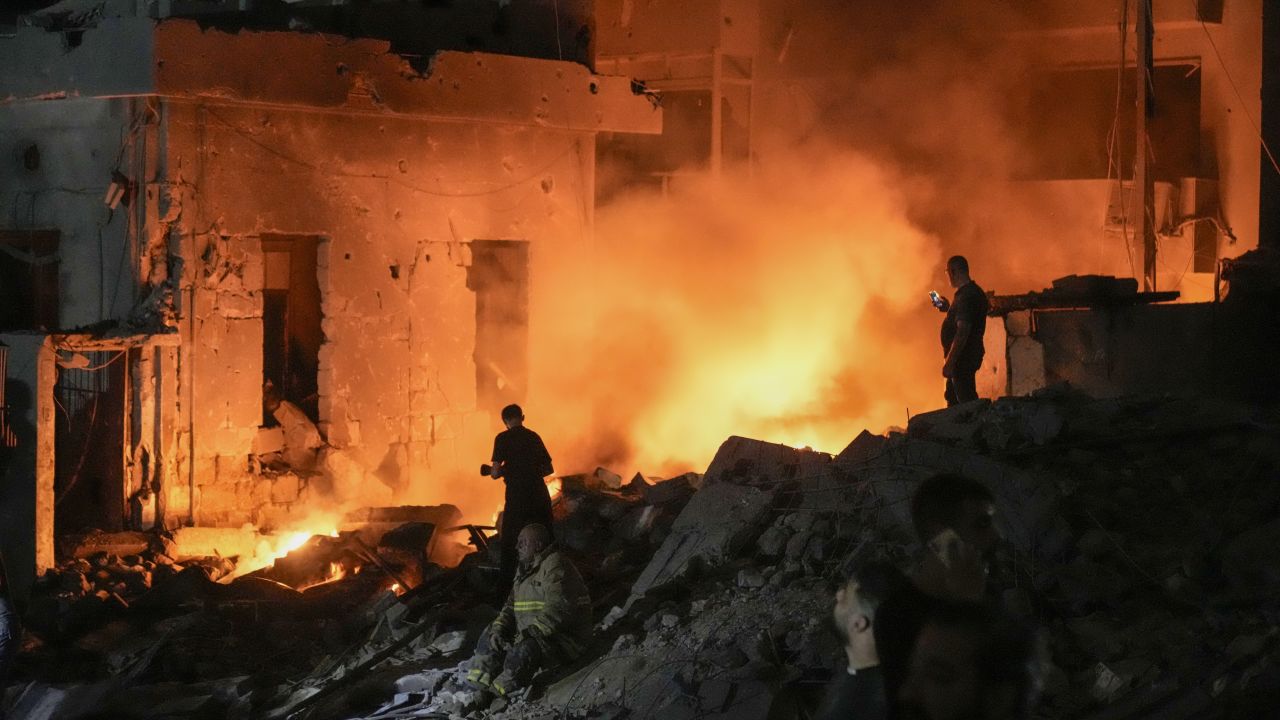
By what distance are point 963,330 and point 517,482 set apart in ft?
11.8

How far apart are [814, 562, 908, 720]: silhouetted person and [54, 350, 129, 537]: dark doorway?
1083 cm

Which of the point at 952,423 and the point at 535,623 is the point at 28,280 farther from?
the point at 952,423

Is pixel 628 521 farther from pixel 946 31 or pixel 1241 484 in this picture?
pixel 946 31

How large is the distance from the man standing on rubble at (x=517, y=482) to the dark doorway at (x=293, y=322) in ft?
14.5

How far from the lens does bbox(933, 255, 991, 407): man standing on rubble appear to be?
1023 cm

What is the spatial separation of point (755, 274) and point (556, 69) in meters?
4.94

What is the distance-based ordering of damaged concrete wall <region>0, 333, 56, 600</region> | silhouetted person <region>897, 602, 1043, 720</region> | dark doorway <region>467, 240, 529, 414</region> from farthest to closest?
dark doorway <region>467, 240, 529, 414</region> < damaged concrete wall <region>0, 333, 56, 600</region> < silhouetted person <region>897, 602, 1043, 720</region>

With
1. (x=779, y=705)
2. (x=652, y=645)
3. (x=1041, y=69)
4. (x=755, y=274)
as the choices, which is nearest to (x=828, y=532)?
(x=652, y=645)

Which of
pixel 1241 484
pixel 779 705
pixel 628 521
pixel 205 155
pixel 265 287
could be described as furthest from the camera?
pixel 265 287

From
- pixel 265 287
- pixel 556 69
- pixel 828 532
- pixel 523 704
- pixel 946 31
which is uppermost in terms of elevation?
pixel 946 31

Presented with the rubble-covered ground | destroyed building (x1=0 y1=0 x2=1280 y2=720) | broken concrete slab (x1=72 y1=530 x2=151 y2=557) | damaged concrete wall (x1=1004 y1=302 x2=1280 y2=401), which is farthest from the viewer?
broken concrete slab (x1=72 y1=530 x2=151 y2=557)

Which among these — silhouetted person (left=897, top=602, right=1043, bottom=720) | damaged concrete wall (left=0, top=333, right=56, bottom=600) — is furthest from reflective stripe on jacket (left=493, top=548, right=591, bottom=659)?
silhouetted person (left=897, top=602, right=1043, bottom=720)

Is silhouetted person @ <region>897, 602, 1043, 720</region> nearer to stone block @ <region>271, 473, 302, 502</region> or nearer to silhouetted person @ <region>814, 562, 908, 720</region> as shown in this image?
silhouetted person @ <region>814, 562, 908, 720</region>

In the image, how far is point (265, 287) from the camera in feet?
48.5
